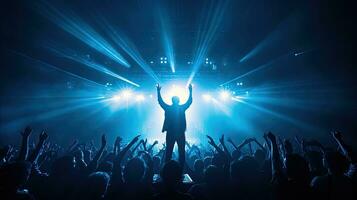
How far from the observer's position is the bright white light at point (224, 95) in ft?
62.9

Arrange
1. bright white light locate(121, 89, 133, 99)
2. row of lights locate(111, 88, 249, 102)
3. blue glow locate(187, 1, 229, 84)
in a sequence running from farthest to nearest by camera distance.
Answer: row of lights locate(111, 88, 249, 102) < bright white light locate(121, 89, 133, 99) < blue glow locate(187, 1, 229, 84)

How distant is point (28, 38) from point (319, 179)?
42.9 feet

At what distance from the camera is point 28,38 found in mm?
10500

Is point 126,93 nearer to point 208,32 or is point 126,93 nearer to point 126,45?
point 126,45

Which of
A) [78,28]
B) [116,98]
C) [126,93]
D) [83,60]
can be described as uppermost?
[78,28]

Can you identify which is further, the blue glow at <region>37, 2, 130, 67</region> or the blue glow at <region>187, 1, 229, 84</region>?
the blue glow at <region>187, 1, 229, 84</region>

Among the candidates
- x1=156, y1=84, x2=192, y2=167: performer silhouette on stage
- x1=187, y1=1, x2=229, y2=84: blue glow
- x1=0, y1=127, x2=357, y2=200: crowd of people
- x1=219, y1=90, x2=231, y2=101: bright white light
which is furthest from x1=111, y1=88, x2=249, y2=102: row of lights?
x1=0, y1=127, x2=357, y2=200: crowd of people

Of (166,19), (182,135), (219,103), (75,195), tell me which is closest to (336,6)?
(166,19)

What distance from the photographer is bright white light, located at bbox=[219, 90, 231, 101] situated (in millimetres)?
19164

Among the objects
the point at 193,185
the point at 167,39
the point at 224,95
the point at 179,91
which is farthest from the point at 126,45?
the point at 193,185

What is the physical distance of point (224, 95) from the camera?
1967cm

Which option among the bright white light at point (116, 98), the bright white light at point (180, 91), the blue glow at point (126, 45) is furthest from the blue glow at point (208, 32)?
the bright white light at point (116, 98)

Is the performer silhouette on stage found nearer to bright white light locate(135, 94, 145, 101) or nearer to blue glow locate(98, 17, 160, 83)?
blue glow locate(98, 17, 160, 83)

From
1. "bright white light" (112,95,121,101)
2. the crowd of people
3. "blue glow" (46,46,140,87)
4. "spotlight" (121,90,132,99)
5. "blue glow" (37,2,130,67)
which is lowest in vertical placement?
the crowd of people
